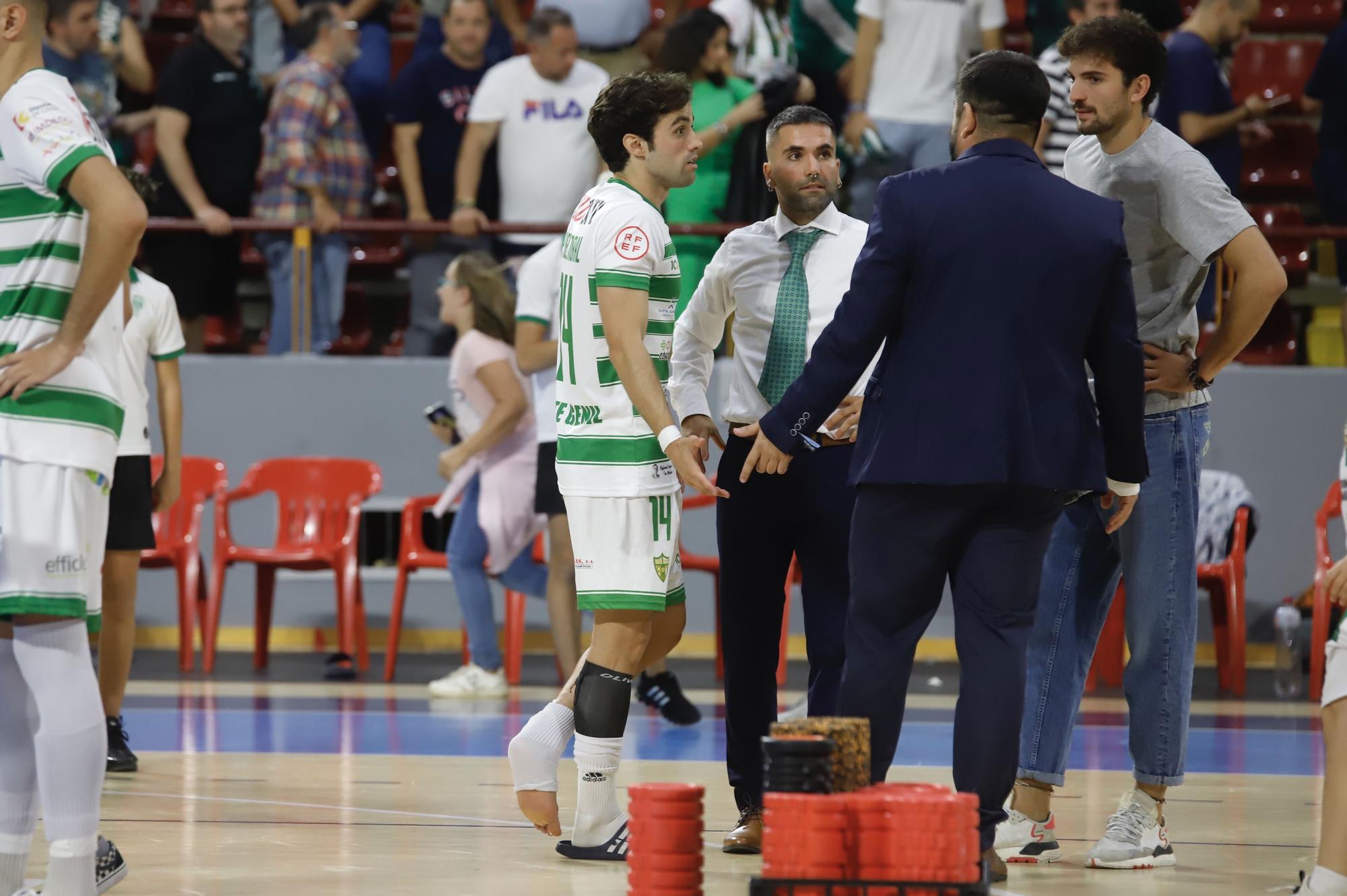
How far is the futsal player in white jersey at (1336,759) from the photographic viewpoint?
3.59m

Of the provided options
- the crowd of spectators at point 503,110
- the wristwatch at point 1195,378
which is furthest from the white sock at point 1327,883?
the crowd of spectators at point 503,110

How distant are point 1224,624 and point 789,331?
4.94 m

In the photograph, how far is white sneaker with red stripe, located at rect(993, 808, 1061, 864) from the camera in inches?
172

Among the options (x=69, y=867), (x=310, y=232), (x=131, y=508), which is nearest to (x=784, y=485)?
(x=69, y=867)

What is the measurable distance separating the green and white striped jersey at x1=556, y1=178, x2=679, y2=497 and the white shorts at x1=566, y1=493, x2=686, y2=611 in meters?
0.03

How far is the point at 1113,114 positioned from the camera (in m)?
4.28

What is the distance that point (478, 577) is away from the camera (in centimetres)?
809

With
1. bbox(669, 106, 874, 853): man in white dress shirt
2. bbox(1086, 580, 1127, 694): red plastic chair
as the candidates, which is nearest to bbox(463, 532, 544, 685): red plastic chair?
bbox(1086, 580, 1127, 694): red plastic chair

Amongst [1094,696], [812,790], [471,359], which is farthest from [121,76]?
[812,790]

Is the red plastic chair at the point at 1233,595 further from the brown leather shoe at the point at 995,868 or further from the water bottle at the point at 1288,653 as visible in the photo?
the brown leather shoe at the point at 995,868

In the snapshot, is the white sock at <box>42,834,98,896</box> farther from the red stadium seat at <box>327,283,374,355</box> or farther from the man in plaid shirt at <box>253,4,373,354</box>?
the red stadium seat at <box>327,283,374,355</box>

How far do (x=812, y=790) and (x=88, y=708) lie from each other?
1365 mm

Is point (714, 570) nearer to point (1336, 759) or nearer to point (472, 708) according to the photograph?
point (472, 708)

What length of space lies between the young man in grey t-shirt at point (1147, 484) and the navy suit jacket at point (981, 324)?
62 centimetres
